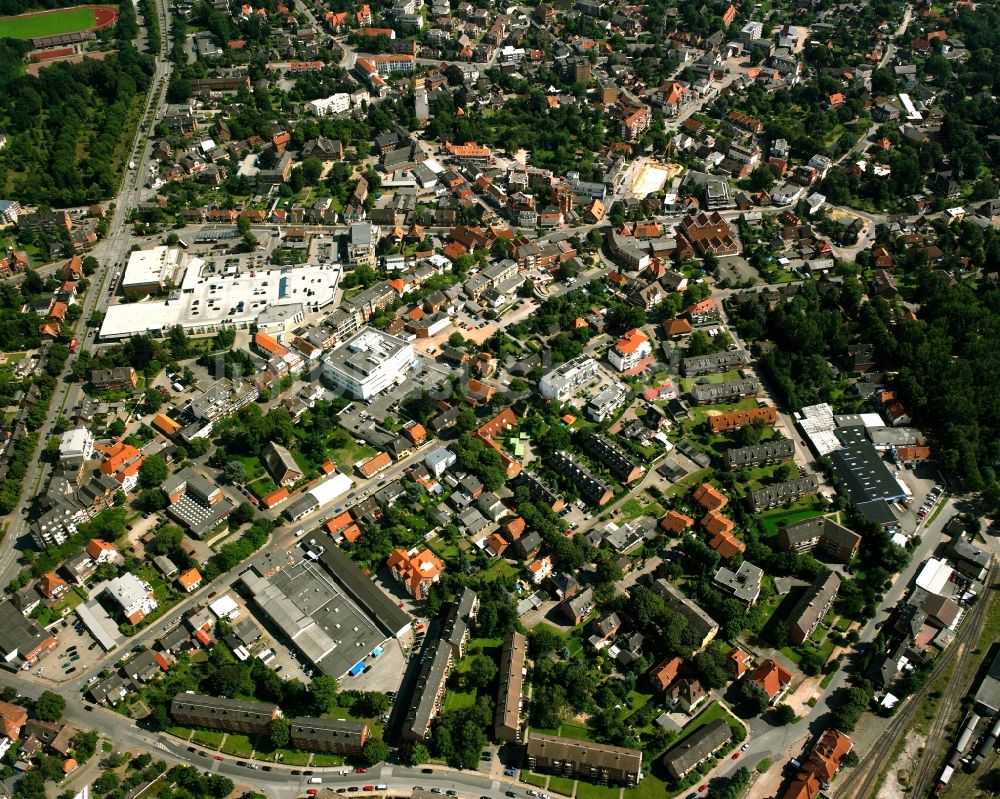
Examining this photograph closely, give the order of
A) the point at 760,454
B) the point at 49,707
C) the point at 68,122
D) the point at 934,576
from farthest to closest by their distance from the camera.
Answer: the point at 68,122 < the point at 760,454 < the point at 934,576 < the point at 49,707

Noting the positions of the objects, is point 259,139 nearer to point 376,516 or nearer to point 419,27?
point 419,27

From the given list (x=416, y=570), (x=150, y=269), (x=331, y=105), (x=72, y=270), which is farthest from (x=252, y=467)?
(x=331, y=105)

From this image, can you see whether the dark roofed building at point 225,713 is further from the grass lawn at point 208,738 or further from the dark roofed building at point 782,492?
the dark roofed building at point 782,492

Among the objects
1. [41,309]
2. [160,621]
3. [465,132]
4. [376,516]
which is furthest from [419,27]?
[160,621]

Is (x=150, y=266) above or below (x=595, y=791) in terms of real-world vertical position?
above

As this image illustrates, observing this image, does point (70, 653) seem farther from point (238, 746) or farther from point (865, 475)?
point (865, 475)

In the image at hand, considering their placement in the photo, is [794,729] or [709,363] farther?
[709,363]

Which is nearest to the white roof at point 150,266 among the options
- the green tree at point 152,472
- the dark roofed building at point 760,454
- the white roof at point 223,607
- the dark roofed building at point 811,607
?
the green tree at point 152,472
